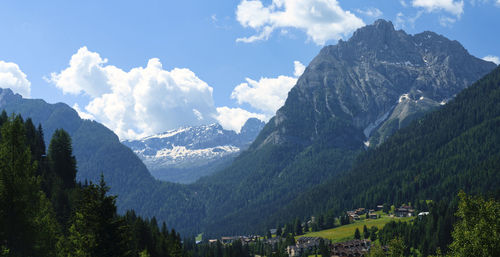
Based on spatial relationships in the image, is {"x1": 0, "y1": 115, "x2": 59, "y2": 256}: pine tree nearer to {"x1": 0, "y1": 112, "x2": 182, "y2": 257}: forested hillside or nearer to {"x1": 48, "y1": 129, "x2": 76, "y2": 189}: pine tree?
{"x1": 0, "y1": 112, "x2": 182, "y2": 257}: forested hillside

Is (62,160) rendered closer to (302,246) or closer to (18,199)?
(18,199)

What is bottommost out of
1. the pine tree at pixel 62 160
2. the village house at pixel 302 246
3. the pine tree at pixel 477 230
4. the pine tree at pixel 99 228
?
the village house at pixel 302 246

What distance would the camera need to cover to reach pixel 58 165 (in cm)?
11781

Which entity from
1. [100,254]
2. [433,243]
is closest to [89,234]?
[100,254]

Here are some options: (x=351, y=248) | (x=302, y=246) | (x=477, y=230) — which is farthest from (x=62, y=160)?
(x=302, y=246)

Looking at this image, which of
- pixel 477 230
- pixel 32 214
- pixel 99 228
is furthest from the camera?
pixel 477 230

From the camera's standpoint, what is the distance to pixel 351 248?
160125 millimetres

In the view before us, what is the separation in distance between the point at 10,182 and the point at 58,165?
309ft

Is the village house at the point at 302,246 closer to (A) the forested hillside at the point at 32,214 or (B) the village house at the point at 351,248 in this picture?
(B) the village house at the point at 351,248

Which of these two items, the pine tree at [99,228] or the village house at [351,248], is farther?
the village house at [351,248]

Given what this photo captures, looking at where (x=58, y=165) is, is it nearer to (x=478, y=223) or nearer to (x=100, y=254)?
(x=100, y=254)

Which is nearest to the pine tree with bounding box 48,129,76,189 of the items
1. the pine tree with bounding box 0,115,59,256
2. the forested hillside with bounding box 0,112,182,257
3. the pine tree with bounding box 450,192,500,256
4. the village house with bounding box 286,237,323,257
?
the forested hillside with bounding box 0,112,182,257

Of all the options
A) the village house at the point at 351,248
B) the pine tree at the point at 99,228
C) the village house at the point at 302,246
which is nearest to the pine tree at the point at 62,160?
the pine tree at the point at 99,228

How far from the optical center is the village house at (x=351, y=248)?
155625mm
